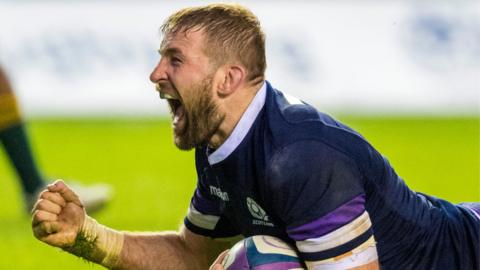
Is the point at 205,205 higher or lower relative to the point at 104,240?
higher

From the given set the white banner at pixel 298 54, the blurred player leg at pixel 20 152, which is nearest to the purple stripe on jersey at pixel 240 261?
the blurred player leg at pixel 20 152

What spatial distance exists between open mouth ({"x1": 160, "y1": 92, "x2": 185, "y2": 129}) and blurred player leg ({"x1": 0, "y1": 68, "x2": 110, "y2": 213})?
3.33 m

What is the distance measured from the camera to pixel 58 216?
4.61 m

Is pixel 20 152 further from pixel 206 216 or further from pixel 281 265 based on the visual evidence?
pixel 281 265

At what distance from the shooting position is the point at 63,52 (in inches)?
553

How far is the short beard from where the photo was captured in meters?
4.30

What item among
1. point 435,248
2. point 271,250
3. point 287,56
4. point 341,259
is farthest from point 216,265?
point 287,56

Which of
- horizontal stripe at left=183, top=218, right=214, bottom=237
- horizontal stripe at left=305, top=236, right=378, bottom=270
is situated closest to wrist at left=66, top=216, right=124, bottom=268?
horizontal stripe at left=183, top=218, right=214, bottom=237

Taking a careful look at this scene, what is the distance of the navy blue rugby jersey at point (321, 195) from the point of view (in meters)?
4.07

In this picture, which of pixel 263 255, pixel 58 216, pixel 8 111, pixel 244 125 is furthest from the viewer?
pixel 8 111

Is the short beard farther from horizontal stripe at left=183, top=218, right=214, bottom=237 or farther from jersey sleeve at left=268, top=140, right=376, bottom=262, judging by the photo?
horizontal stripe at left=183, top=218, right=214, bottom=237

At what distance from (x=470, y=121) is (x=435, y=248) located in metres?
10.2

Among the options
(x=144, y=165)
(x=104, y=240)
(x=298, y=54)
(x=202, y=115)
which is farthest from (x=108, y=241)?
(x=298, y=54)

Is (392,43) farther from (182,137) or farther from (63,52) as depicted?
(182,137)
